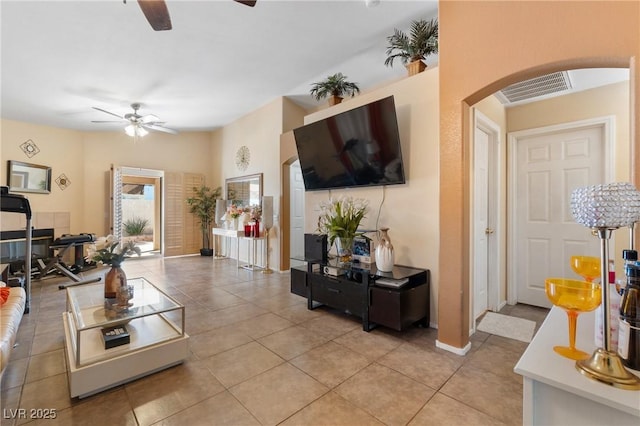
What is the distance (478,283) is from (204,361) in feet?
9.55

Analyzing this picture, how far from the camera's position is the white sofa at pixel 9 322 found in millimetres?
1595

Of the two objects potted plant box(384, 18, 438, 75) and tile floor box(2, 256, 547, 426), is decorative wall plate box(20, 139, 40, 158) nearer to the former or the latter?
tile floor box(2, 256, 547, 426)

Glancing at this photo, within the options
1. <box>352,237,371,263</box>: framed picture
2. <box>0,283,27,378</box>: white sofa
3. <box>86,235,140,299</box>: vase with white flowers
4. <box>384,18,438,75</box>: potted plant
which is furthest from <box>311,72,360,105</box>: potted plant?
<box>0,283,27,378</box>: white sofa

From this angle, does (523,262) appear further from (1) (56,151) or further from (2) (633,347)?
(1) (56,151)

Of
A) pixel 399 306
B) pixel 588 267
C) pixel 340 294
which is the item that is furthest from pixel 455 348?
pixel 588 267

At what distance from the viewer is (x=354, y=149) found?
3.23 m

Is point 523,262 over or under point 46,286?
over

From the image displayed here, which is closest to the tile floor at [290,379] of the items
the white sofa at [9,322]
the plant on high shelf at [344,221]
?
the white sofa at [9,322]

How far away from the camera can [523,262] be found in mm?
3561

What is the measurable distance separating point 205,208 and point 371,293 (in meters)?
5.71

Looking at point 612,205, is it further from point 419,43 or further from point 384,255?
point 419,43

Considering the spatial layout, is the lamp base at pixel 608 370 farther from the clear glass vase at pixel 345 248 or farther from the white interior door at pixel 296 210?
the white interior door at pixel 296 210

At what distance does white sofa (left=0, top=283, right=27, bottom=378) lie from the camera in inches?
62.8

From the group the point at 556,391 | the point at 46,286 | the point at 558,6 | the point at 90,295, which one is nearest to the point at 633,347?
the point at 556,391
